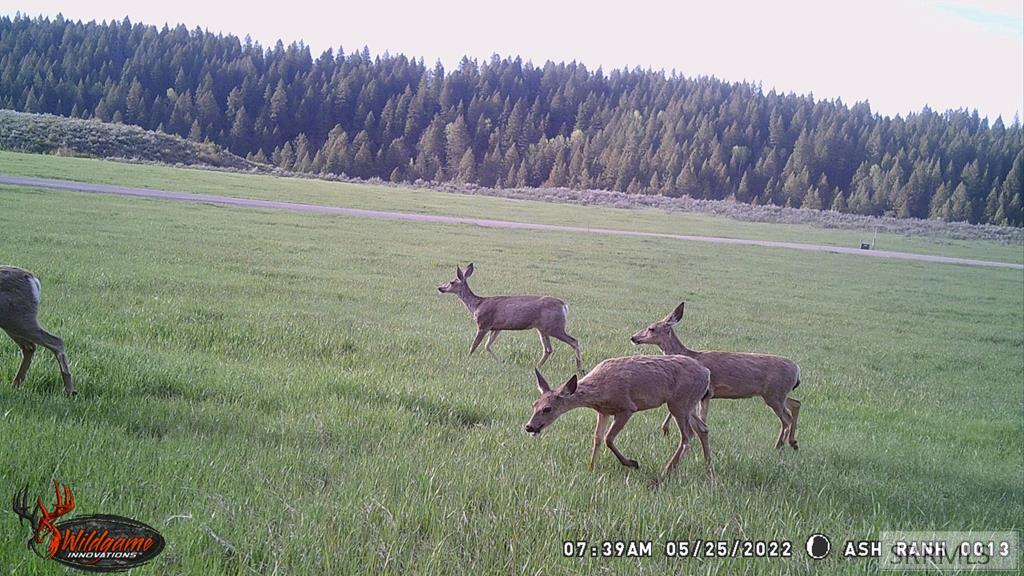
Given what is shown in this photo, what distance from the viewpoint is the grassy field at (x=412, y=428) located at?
166 inches

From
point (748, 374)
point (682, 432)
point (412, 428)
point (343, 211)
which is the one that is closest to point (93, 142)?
point (343, 211)

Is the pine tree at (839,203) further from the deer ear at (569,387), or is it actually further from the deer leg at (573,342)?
the deer ear at (569,387)

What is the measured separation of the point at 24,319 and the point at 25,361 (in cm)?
41

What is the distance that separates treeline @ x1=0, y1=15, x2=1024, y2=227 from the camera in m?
121

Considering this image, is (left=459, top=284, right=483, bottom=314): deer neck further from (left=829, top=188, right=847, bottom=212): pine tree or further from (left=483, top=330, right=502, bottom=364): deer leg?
(left=829, top=188, right=847, bottom=212): pine tree

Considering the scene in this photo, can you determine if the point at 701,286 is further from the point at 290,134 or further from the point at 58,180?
the point at 290,134

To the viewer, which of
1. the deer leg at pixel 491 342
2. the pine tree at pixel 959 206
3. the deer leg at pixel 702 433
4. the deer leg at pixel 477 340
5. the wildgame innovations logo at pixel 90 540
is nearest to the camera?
the wildgame innovations logo at pixel 90 540

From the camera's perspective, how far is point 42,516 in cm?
373

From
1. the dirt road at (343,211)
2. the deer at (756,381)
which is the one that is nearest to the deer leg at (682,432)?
the deer at (756,381)

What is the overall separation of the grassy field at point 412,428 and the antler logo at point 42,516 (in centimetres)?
8

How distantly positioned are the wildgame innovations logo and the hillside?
63.9 metres

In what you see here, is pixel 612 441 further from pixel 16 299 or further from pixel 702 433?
pixel 16 299

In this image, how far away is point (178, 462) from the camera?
482cm

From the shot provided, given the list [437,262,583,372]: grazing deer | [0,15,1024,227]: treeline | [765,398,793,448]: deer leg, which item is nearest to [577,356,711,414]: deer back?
[765,398,793,448]: deer leg
